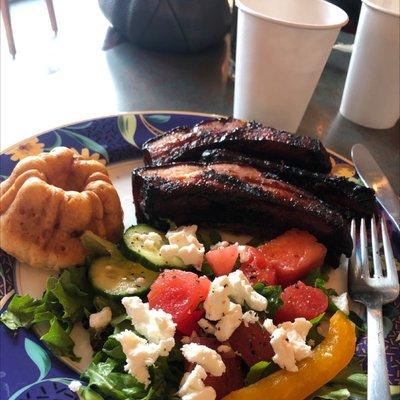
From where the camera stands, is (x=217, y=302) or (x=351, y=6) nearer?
(x=217, y=302)

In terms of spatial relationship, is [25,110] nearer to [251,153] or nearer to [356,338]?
[251,153]

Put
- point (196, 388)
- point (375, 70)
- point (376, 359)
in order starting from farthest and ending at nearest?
point (375, 70), point (376, 359), point (196, 388)

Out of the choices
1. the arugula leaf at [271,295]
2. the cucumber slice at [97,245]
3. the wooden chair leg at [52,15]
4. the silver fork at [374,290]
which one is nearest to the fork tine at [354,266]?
the silver fork at [374,290]

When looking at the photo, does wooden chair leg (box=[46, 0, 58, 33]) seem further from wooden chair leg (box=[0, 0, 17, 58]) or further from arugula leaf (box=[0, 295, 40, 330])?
arugula leaf (box=[0, 295, 40, 330])

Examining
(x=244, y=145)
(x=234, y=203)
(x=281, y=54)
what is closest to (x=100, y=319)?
(x=234, y=203)

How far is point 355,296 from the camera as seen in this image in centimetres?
127

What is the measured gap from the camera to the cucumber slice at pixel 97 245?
4.11ft

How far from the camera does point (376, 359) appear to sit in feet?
3.51

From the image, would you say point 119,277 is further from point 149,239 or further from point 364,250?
point 364,250

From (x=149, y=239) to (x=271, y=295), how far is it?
0.33 m

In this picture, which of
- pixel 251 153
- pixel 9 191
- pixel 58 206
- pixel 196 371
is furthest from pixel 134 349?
pixel 251 153

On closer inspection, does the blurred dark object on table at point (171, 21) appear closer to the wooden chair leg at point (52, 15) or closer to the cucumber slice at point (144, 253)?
the wooden chair leg at point (52, 15)

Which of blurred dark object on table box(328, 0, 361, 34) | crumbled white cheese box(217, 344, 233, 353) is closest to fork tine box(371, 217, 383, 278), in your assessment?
crumbled white cheese box(217, 344, 233, 353)

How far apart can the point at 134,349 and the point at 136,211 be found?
1.56ft
